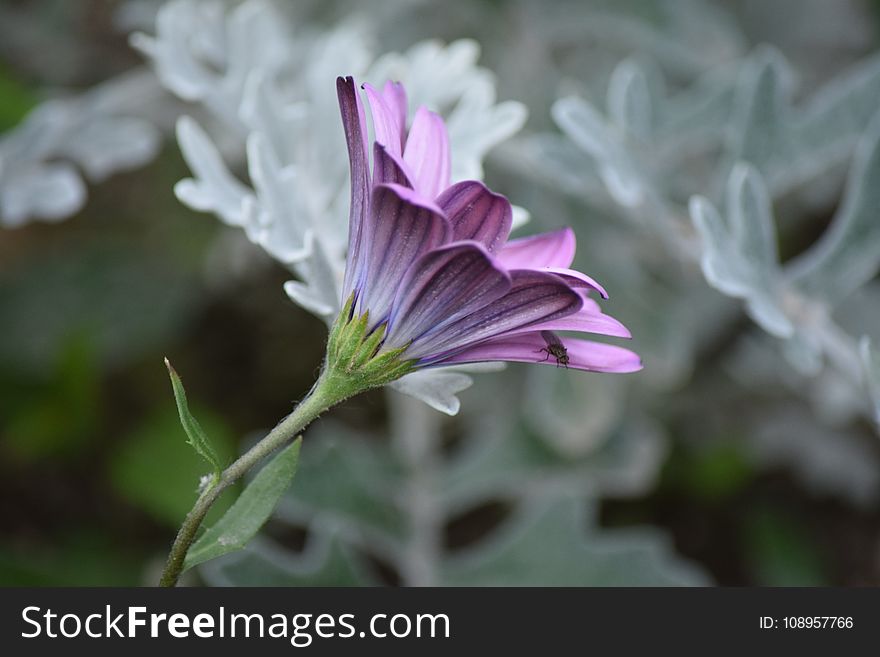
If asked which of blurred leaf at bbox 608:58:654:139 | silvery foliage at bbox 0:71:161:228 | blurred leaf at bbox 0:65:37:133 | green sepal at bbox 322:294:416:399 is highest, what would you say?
blurred leaf at bbox 0:65:37:133

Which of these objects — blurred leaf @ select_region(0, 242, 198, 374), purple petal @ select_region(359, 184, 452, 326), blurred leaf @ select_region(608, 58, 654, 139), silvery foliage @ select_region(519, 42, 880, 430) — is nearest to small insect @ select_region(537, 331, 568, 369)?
purple petal @ select_region(359, 184, 452, 326)

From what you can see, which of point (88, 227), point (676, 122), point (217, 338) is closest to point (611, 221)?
point (676, 122)

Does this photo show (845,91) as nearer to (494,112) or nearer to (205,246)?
(494,112)

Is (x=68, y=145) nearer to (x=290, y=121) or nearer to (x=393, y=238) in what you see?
(x=290, y=121)

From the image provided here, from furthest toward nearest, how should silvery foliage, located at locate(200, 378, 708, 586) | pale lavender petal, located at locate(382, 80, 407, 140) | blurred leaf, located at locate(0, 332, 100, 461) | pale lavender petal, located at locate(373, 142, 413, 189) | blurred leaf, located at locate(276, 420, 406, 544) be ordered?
blurred leaf, located at locate(0, 332, 100, 461) → blurred leaf, located at locate(276, 420, 406, 544) → silvery foliage, located at locate(200, 378, 708, 586) → pale lavender petal, located at locate(382, 80, 407, 140) → pale lavender petal, located at locate(373, 142, 413, 189)

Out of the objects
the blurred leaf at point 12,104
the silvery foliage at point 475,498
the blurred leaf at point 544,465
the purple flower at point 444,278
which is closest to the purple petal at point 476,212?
the purple flower at point 444,278

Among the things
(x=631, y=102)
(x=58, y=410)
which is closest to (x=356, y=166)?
(x=631, y=102)

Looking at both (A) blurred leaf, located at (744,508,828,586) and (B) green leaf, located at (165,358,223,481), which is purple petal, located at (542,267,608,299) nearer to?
(B) green leaf, located at (165,358,223,481)
